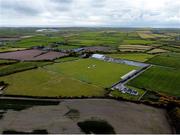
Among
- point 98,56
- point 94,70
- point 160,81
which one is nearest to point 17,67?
point 94,70

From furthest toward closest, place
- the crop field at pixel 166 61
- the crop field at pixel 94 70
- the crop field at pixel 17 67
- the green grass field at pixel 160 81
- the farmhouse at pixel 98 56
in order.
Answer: the farmhouse at pixel 98 56
the crop field at pixel 166 61
the crop field at pixel 17 67
the crop field at pixel 94 70
the green grass field at pixel 160 81

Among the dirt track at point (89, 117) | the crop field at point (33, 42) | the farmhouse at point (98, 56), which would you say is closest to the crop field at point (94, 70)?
the farmhouse at point (98, 56)

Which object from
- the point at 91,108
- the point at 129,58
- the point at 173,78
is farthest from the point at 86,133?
the point at 129,58

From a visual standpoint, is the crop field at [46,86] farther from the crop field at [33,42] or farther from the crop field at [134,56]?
the crop field at [33,42]

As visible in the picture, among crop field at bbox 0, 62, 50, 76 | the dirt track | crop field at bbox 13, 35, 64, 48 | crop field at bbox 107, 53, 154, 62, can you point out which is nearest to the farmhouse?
crop field at bbox 107, 53, 154, 62

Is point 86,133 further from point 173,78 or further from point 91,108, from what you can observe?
point 173,78

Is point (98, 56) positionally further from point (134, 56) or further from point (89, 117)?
point (89, 117)
